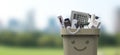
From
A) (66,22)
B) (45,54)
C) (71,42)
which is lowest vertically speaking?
(45,54)

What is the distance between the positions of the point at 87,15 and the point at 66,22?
0.16 metres

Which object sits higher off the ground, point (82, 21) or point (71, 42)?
point (82, 21)

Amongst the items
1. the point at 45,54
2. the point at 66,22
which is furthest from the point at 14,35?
the point at 66,22

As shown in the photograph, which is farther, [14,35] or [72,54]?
[14,35]

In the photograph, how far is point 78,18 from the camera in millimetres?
1810

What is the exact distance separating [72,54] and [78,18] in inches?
10.4

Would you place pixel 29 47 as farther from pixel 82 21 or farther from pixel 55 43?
pixel 82 21

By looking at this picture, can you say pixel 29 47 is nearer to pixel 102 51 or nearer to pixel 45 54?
pixel 45 54

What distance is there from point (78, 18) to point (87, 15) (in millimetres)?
69

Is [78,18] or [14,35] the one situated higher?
[78,18]

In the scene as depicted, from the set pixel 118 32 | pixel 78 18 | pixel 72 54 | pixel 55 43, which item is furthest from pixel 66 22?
pixel 118 32

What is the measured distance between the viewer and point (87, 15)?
1.81 meters

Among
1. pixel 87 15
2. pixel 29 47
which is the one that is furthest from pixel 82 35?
pixel 29 47

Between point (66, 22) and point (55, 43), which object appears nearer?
point (66, 22)
